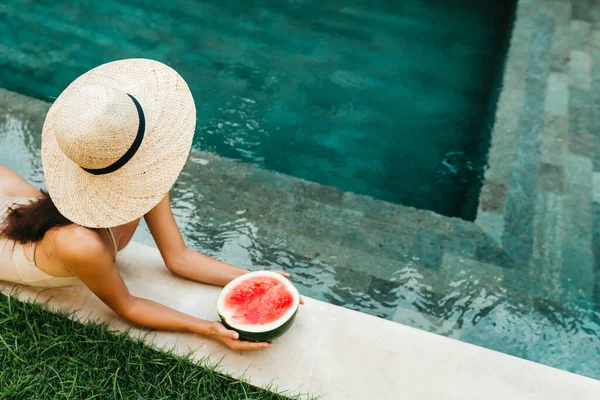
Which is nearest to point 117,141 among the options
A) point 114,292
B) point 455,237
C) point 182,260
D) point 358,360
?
point 114,292

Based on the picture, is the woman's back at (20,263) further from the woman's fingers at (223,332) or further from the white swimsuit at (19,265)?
the woman's fingers at (223,332)

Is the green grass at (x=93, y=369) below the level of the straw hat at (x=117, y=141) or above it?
below

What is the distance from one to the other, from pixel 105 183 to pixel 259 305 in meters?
0.97

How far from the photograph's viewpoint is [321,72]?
19.2 ft

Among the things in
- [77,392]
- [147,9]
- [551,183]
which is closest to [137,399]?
[77,392]

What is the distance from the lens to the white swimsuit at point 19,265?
9.32ft

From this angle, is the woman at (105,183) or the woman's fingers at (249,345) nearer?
the woman at (105,183)

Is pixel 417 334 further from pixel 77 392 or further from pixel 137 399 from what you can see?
pixel 77 392

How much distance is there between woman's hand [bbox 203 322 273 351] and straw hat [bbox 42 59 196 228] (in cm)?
72

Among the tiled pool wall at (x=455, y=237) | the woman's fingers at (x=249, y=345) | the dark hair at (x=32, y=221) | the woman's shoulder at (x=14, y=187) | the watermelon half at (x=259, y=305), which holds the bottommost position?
the tiled pool wall at (x=455, y=237)

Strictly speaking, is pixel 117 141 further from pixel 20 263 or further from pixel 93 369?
pixel 93 369

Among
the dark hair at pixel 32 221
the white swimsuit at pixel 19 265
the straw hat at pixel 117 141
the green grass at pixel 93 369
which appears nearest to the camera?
the straw hat at pixel 117 141

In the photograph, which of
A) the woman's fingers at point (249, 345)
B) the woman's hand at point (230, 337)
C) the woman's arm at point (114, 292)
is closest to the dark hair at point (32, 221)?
the woman's arm at point (114, 292)

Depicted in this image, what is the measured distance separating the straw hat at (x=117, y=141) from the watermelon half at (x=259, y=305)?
0.70 metres
